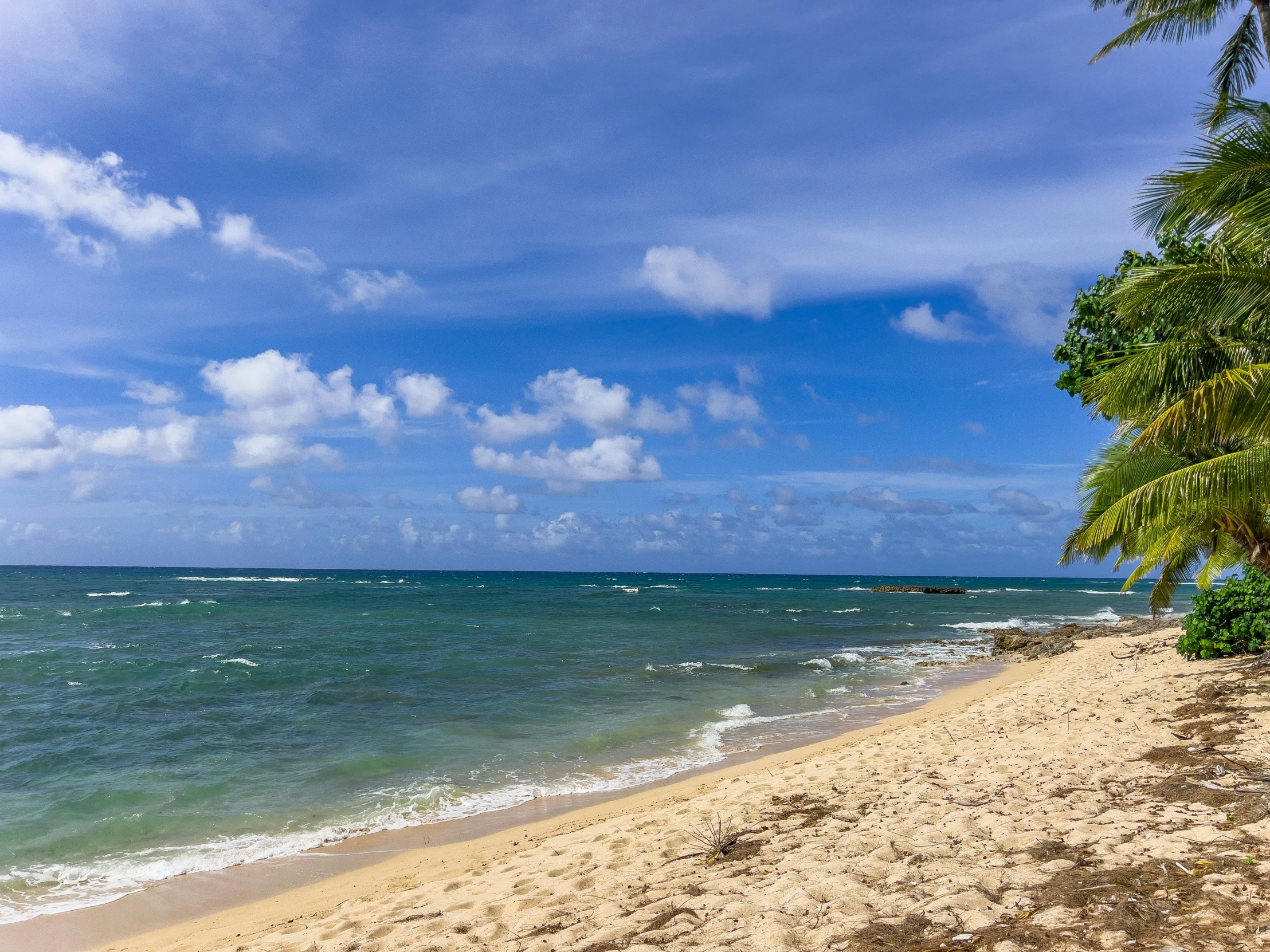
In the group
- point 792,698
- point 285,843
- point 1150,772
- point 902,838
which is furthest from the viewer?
point 792,698

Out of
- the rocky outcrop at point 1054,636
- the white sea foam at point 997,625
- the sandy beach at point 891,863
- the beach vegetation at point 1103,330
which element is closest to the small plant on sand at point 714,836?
the sandy beach at point 891,863

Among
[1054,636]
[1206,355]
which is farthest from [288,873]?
[1054,636]

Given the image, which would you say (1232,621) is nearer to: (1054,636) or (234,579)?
(1054,636)

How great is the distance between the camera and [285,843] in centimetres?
831

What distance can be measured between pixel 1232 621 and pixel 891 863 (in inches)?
443

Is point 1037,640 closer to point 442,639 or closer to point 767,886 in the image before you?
point 442,639

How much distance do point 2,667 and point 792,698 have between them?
20.6 meters

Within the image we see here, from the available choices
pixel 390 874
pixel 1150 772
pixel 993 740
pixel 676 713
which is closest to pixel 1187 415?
pixel 1150 772

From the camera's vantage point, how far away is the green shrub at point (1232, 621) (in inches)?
463

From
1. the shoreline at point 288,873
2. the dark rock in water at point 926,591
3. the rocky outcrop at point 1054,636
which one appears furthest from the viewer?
the dark rock in water at point 926,591

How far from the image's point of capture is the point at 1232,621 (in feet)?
41.0

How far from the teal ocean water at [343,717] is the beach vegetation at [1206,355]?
7.23 metres

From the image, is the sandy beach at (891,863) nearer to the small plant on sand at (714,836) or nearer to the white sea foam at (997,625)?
the small plant on sand at (714,836)

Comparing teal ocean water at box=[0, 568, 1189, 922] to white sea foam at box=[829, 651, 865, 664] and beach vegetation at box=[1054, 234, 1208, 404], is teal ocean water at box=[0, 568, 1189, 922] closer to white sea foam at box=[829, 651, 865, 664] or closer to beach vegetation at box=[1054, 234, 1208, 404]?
white sea foam at box=[829, 651, 865, 664]
